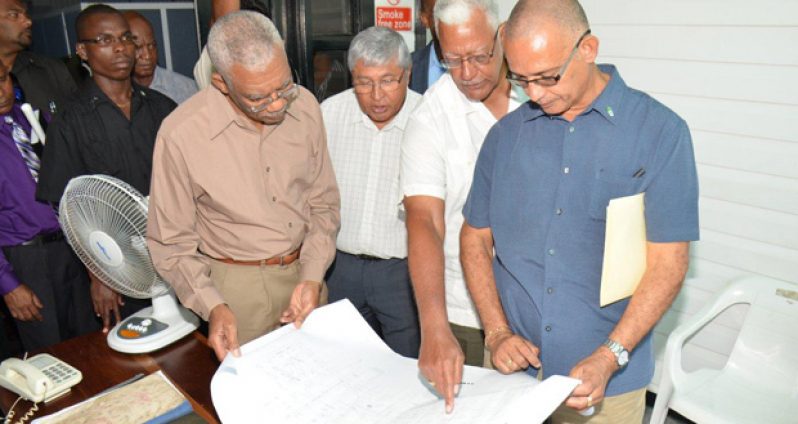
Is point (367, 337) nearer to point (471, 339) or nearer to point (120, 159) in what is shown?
point (471, 339)

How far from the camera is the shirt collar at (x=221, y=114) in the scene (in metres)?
1.86

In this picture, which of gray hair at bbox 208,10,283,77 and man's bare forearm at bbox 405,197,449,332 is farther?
gray hair at bbox 208,10,283,77

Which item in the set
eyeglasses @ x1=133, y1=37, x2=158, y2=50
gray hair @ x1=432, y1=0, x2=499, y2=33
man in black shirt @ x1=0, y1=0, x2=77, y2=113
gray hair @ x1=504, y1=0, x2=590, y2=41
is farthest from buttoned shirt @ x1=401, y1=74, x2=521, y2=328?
eyeglasses @ x1=133, y1=37, x2=158, y2=50

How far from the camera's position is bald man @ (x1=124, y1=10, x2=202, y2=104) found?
3.38 m

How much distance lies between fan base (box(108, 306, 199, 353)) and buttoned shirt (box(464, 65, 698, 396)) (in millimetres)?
1046

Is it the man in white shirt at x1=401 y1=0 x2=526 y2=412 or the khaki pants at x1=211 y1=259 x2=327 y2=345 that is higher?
the man in white shirt at x1=401 y1=0 x2=526 y2=412

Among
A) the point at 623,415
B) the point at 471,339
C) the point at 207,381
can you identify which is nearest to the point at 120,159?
the point at 207,381

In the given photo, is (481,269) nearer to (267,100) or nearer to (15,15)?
(267,100)

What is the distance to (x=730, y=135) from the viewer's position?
96.2 inches

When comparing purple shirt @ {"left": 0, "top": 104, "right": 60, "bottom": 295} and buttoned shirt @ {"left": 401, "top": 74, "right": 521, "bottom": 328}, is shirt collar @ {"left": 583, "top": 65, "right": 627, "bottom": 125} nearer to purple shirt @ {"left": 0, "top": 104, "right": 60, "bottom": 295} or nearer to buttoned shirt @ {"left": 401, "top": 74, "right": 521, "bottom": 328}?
buttoned shirt @ {"left": 401, "top": 74, "right": 521, "bottom": 328}

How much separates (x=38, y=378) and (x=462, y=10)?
5.09 feet

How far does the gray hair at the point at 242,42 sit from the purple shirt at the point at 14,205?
1.40m

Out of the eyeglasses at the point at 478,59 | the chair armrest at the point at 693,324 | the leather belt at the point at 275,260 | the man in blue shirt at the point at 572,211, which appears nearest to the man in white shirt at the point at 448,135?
the eyeglasses at the point at 478,59

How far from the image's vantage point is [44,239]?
2645mm
